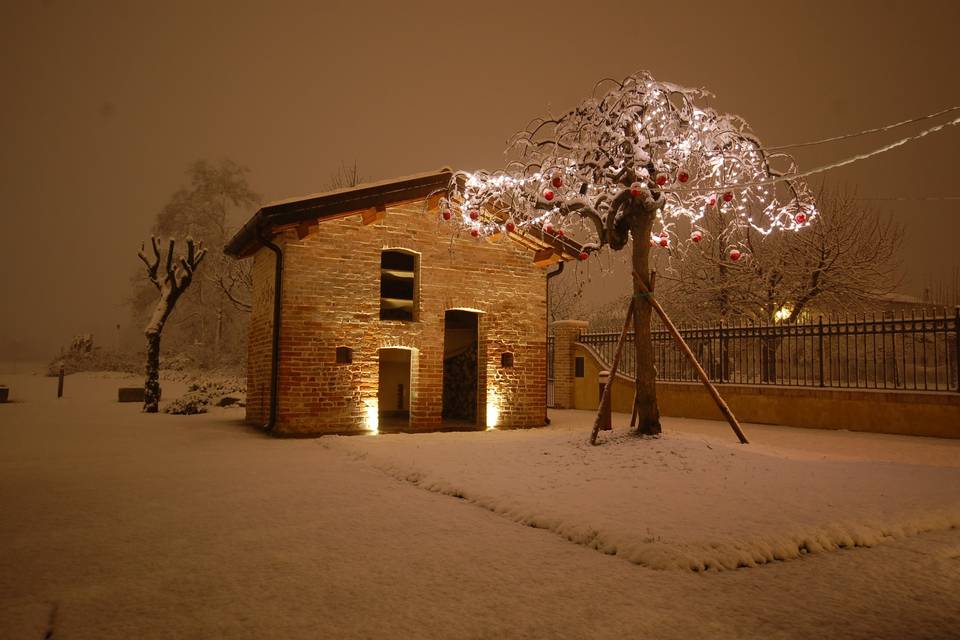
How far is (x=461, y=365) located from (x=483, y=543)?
1091 cm

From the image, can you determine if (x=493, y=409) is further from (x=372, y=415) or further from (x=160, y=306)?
(x=160, y=306)

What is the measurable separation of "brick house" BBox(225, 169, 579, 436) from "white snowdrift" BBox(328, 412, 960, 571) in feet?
6.48

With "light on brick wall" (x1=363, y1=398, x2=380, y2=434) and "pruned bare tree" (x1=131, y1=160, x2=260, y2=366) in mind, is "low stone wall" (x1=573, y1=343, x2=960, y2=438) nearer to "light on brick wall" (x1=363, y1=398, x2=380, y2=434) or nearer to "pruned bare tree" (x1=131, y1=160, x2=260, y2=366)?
"light on brick wall" (x1=363, y1=398, x2=380, y2=434)

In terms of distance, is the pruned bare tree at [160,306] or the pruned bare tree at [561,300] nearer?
the pruned bare tree at [160,306]

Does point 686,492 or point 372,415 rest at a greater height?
point 372,415

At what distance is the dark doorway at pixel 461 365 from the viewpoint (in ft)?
47.3

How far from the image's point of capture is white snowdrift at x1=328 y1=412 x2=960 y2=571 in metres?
4.07

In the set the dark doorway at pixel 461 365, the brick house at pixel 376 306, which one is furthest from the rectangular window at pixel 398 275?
the dark doorway at pixel 461 365

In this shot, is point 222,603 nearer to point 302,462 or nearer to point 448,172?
point 302,462

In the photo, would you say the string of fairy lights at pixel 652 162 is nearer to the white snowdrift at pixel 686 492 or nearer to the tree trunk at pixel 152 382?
the white snowdrift at pixel 686 492

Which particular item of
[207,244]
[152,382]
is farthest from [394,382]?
[207,244]

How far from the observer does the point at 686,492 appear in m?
5.59

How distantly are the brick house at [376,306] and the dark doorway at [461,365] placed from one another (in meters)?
0.96

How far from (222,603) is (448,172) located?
9.56m
